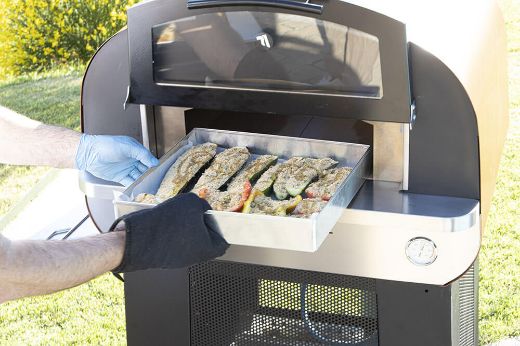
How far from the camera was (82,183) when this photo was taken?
2.41 metres

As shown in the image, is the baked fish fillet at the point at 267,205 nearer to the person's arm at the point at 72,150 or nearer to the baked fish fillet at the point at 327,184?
the baked fish fillet at the point at 327,184

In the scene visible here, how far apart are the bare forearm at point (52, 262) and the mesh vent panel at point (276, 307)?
565 mm

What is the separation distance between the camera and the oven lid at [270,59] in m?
2.17

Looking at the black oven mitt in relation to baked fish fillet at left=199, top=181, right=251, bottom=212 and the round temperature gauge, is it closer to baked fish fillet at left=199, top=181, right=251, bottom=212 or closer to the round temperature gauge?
baked fish fillet at left=199, top=181, right=251, bottom=212

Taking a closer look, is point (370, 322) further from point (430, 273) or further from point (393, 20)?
point (393, 20)

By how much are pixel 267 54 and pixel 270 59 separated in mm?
14

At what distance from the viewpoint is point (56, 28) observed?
21.3ft

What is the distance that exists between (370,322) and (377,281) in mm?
167

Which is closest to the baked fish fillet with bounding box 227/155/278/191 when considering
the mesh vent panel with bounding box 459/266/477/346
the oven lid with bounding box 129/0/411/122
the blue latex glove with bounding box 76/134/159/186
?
the oven lid with bounding box 129/0/411/122

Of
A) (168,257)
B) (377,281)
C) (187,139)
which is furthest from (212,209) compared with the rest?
(377,281)

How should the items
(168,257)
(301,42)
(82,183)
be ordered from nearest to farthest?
(168,257) → (301,42) → (82,183)

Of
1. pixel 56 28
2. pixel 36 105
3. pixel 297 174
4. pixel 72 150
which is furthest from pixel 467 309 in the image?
pixel 56 28

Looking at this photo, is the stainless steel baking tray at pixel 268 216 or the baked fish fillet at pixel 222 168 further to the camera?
the baked fish fillet at pixel 222 168

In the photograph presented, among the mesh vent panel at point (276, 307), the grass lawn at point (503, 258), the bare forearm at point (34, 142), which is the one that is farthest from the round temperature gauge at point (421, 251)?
the grass lawn at point (503, 258)
